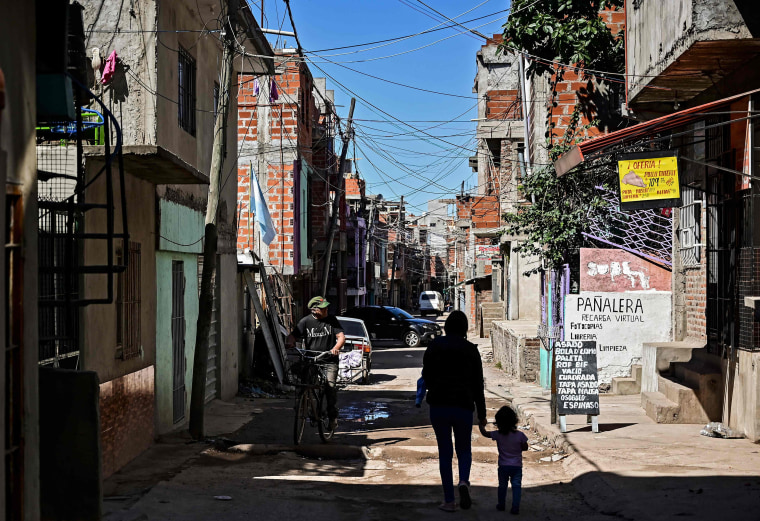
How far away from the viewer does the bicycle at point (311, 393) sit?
11641 millimetres

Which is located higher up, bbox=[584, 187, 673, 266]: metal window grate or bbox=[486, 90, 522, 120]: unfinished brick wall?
bbox=[486, 90, 522, 120]: unfinished brick wall

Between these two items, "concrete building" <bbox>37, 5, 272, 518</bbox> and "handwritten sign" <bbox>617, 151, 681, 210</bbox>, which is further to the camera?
"handwritten sign" <bbox>617, 151, 681, 210</bbox>

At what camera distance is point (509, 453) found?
25.6 ft

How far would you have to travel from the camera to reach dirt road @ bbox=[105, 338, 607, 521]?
25.6 ft

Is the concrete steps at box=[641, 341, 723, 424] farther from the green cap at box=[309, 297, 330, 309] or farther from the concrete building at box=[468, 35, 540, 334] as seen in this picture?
the concrete building at box=[468, 35, 540, 334]

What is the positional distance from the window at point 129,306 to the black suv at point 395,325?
27.1 metres

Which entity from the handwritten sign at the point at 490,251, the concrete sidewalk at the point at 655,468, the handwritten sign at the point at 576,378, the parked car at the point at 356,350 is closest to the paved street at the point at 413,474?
the concrete sidewalk at the point at 655,468

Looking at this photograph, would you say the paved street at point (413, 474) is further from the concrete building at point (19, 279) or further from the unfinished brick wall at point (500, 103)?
the unfinished brick wall at point (500, 103)

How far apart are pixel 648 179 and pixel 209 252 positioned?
558 cm

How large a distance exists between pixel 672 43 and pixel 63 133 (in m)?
6.86

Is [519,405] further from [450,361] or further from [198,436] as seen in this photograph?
[450,361]

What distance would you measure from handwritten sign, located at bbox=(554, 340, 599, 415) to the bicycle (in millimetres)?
3032

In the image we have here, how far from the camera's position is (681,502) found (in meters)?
7.62

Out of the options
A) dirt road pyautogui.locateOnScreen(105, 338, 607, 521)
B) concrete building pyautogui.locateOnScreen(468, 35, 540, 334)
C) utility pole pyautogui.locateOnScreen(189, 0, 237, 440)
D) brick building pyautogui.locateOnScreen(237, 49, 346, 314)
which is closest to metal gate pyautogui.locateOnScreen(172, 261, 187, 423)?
dirt road pyautogui.locateOnScreen(105, 338, 607, 521)
